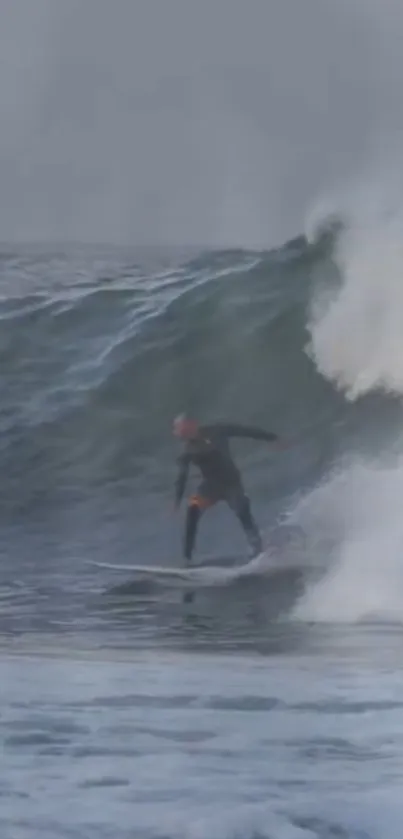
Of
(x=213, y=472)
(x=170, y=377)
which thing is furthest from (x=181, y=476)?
(x=170, y=377)

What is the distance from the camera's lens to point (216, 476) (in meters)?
1.68

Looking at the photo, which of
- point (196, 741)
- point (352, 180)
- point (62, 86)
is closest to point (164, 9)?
point (62, 86)

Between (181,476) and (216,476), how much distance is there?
2.1 inches

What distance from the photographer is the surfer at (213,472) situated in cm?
167

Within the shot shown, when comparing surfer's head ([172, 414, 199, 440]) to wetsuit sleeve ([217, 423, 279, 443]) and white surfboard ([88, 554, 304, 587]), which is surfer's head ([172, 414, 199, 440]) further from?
white surfboard ([88, 554, 304, 587])

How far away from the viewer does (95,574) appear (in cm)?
168

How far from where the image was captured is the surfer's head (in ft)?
5.59

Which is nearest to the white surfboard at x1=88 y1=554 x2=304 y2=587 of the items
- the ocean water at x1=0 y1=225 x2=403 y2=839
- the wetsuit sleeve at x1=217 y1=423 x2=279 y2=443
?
the ocean water at x1=0 y1=225 x2=403 y2=839

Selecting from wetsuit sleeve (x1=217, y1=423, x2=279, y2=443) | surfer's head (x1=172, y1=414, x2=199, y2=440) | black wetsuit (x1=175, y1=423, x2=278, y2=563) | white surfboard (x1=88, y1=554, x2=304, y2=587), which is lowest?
white surfboard (x1=88, y1=554, x2=304, y2=587)

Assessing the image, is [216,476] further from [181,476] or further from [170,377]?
[170,377]

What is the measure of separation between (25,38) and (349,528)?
835 mm

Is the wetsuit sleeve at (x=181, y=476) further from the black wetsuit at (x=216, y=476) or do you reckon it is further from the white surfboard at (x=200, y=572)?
the white surfboard at (x=200, y=572)

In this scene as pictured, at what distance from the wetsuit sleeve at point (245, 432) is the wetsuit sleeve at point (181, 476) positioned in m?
0.06

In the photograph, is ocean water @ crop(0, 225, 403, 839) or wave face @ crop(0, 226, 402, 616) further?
wave face @ crop(0, 226, 402, 616)
